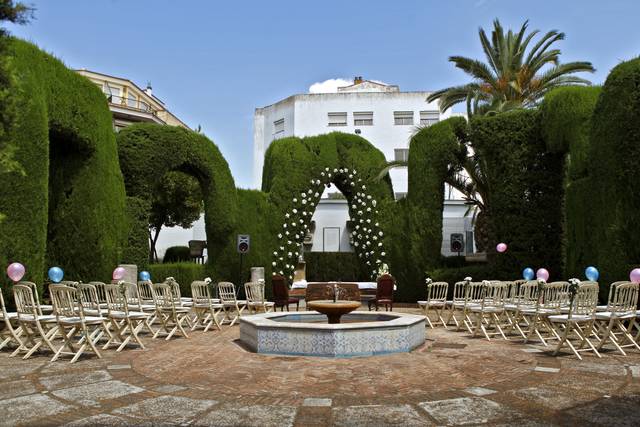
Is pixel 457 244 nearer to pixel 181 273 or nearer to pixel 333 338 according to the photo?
pixel 181 273

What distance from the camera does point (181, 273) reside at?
16656mm

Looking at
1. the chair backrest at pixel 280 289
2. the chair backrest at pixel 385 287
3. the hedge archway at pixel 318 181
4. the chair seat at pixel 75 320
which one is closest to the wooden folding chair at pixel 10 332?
the chair seat at pixel 75 320

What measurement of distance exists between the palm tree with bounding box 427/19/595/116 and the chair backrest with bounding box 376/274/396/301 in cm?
933

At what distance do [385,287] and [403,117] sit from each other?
1124 inches

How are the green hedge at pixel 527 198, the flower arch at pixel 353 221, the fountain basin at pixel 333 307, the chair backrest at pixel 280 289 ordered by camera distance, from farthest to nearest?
the flower arch at pixel 353 221, the green hedge at pixel 527 198, the chair backrest at pixel 280 289, the fountain basin at pixel 333 307

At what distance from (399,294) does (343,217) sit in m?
12.1

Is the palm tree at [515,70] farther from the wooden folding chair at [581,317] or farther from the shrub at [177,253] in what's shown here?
the shrub at [177,253]

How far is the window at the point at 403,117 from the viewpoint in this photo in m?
40.2

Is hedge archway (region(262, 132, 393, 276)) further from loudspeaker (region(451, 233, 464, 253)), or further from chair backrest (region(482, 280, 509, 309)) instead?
chair backrest (region(482, 280, 509, 309))

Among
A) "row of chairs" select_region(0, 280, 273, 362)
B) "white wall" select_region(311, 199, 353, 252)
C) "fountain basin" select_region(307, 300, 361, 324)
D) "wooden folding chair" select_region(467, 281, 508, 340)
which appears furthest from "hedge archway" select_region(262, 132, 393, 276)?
"white wall" select_region(311, 199, 353, 252)

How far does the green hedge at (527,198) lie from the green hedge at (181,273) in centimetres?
929

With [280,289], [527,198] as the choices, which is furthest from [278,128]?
[280,289]

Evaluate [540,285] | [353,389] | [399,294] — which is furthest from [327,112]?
[353,389]

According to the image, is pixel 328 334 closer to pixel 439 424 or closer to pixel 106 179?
pixel 439 424
